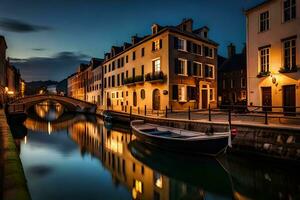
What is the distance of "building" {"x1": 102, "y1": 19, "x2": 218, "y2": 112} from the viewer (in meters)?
24.5

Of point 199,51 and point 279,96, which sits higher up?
point 199,51

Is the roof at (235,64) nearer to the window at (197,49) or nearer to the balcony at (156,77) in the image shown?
the window at (197,49)

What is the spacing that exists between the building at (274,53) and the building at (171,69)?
8516 millimetres

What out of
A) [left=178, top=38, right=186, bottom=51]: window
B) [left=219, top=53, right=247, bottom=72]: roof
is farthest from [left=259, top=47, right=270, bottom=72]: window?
[left=219, top=53, right=247, bottom=72]: roof

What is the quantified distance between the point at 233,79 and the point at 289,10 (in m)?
21.3

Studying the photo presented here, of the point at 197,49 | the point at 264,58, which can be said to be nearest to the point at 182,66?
the point at 197,49

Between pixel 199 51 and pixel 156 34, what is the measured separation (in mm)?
6091

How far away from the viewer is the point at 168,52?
78.9 feet

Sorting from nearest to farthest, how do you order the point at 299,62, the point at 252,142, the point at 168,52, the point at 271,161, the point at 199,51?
1. the point at 271,161
2. the point at 252,142
3. the point at 299,62
4. the point at 168,52
5. the point at 199,51

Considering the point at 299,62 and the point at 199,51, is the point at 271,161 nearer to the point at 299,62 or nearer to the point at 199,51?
the point at 299,62

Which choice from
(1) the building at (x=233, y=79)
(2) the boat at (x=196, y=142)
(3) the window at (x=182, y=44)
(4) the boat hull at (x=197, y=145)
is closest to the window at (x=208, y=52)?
(3) the window at (x=182, y=44)

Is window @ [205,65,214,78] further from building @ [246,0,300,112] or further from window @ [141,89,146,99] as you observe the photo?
building @ [246,0,300,112]

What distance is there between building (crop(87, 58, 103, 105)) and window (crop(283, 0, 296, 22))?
34.9 metres

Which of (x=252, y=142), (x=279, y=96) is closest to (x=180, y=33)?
(x=279, y=96)
